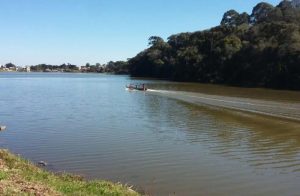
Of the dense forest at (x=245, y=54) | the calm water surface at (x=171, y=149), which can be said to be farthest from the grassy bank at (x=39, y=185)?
the dense forest at (x=245, y=54)

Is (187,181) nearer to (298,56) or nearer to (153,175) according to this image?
(153,175)

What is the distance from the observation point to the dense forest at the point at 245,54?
93.6 metres

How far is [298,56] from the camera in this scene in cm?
8894

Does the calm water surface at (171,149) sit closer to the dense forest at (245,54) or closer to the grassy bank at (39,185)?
the grassy bank at (39,185)

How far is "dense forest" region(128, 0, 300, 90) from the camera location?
3684 inches

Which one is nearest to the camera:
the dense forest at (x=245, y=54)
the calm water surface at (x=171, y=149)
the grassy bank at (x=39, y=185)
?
the grassy bank at (x=39, y=185)

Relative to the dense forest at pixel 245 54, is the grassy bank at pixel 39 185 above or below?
below

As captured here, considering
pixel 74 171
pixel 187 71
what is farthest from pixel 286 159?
pixel 187 71

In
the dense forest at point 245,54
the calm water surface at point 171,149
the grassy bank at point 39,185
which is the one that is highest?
the dense forest at point 245,54

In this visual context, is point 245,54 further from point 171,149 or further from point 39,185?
point 39,185

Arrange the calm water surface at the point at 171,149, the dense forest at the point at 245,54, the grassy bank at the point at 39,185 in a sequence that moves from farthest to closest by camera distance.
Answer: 1. the dense forest at the point at 245,54
2. the calm water surface at the point at 171,149
3. the grassy bank at the point at 39,185

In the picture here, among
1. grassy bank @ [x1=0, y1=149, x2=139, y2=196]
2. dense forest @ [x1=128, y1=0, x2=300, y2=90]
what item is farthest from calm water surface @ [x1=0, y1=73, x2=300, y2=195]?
dense forest @ [x1=128, y1=0, x2=300, y2=90]

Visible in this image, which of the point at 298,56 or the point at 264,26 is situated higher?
the point at 264,26

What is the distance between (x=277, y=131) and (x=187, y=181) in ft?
50.3
